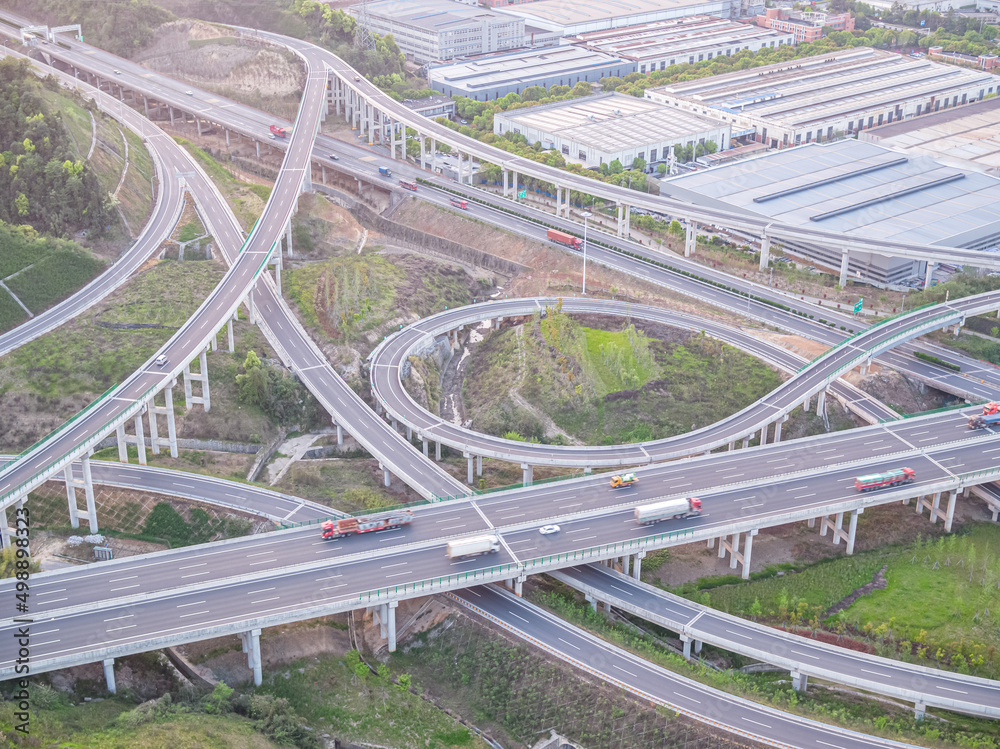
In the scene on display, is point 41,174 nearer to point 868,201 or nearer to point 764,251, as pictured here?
point 764,251

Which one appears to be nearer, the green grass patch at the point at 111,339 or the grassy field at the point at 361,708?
the grassy field at the point at 361,708

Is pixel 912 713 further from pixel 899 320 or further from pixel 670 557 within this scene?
pixel 899 320

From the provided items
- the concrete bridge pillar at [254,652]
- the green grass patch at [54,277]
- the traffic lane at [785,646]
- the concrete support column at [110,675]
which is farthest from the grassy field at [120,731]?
the green grass patch at [54,277]

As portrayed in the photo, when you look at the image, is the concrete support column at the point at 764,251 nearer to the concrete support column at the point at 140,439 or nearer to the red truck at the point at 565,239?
the red truck at the point at 565,239

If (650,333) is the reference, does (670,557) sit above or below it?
below

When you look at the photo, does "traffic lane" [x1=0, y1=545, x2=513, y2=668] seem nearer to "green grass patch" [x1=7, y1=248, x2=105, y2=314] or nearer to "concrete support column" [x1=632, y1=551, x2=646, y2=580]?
"concrete support column" [x1=632, y1=551, x2=646, y2=580]

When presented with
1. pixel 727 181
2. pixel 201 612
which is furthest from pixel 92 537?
pixel 727 181
